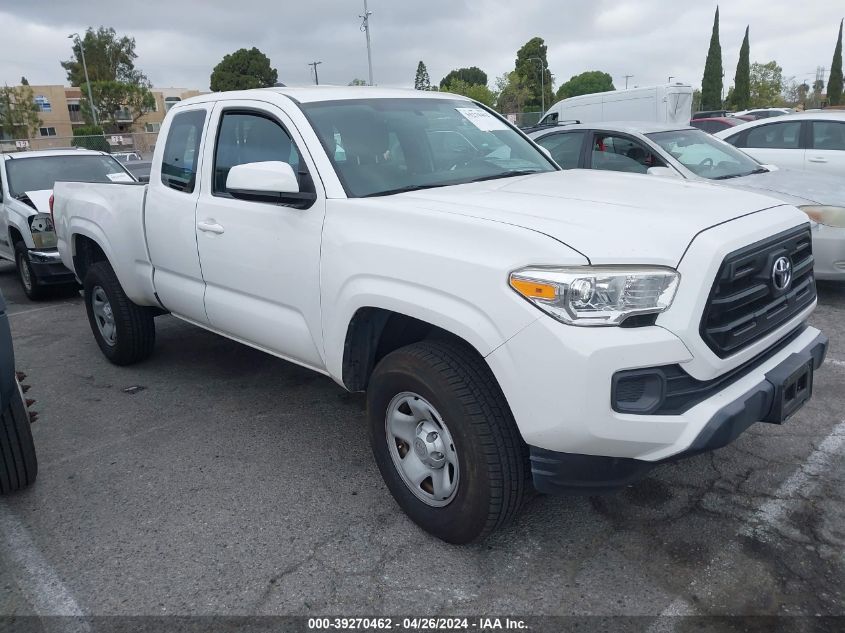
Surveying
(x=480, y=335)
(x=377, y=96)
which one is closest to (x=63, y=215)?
(x=377, y=96)

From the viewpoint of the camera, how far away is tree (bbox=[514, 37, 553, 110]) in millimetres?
75312

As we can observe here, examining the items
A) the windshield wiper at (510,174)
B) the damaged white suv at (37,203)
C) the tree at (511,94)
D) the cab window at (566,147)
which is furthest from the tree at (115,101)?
the windshield wiper at (510,174)

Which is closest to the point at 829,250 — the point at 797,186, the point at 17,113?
the point at 797,186

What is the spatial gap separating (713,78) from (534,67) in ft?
69.0

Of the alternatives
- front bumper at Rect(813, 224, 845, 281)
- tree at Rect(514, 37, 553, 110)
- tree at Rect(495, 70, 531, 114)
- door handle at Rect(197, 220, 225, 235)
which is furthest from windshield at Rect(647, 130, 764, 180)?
tree at Rect(514, 37, 553, 110)

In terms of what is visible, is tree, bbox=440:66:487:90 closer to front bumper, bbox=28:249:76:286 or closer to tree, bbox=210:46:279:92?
tree, bbox=210:46:279:92

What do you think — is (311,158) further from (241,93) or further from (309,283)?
(241,93)

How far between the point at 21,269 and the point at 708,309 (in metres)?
8.26

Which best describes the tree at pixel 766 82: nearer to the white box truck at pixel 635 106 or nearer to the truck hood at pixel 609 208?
the white box truck at pixel 635 106

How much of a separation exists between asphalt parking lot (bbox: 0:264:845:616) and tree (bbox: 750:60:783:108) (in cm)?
6848

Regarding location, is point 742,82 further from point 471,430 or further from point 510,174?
point 471,430

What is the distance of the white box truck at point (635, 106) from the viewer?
15812mm

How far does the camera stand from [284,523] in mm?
3133

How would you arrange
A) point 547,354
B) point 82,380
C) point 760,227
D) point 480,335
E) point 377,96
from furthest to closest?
point 82,380
point 377,96
point 760,227
point 480,335
point 547,354
